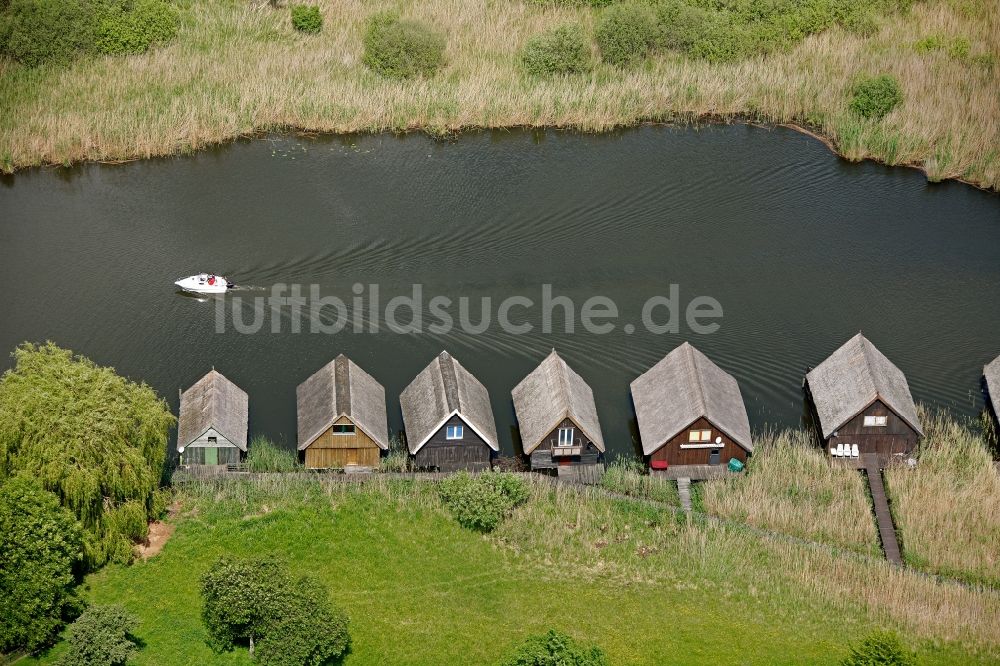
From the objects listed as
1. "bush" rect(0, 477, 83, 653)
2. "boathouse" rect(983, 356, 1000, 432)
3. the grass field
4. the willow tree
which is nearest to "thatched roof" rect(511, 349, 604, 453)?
the grass field

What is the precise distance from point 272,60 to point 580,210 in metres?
30.1

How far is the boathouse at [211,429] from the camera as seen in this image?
237 feet

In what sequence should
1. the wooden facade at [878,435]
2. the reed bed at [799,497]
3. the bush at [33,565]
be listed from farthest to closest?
the wooden facade at [878,435] → the reed bed at [799,497] → the bush at [33,565]

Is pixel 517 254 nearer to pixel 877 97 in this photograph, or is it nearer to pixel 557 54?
pixel 557 54

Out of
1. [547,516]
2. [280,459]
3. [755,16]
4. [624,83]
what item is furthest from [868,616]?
[755,16]

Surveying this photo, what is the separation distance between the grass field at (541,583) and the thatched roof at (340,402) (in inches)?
110

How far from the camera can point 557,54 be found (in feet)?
357

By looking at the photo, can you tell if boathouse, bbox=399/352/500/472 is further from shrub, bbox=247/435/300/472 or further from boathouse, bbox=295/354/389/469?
shrub, bbox=247/435/300/472

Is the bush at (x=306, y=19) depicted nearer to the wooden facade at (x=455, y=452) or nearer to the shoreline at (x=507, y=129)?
the shoreline at (x=507, y=129)

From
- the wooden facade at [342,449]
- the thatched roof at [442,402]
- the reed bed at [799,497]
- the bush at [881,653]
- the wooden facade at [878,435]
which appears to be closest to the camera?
the bush at [881,653]

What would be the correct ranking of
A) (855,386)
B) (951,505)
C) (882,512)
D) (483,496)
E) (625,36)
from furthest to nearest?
(625,36)
(855,386)
(951,505)
(882,512)
(483,496)

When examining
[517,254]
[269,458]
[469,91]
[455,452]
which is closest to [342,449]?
[269,458]

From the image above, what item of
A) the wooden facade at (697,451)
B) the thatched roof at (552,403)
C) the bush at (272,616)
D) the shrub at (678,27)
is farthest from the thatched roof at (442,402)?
the shrub at (678,27)

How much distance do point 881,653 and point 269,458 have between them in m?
32.6
